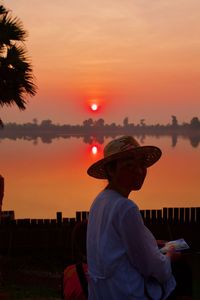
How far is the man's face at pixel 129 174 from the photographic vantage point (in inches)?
127

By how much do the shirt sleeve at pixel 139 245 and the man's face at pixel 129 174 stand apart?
0.23m

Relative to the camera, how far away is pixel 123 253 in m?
3.11

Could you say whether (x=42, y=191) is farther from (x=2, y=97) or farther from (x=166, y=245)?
(x=166, y=245)

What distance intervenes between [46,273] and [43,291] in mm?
2543

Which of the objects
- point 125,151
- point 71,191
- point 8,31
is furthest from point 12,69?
point 71,191

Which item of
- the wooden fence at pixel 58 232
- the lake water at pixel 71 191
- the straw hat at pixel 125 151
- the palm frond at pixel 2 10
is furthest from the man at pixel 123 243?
the lake water at pixel 71 191

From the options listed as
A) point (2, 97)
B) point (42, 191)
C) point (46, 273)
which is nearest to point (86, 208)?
point (42, 191)

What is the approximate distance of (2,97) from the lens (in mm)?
15328

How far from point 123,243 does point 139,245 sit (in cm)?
9

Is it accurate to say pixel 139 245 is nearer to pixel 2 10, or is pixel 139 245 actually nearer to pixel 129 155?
pixel 129 155

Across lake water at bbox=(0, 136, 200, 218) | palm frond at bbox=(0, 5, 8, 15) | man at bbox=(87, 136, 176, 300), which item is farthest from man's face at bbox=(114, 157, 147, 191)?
lake water at bbox=(0, 136, 200, 218)

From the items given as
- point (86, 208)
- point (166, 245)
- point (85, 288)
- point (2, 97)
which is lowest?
point (86, 208)

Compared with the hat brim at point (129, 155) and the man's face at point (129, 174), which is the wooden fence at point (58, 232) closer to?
the hat brim at point (129, 155)

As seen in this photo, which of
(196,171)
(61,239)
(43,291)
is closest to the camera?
(43,291)
